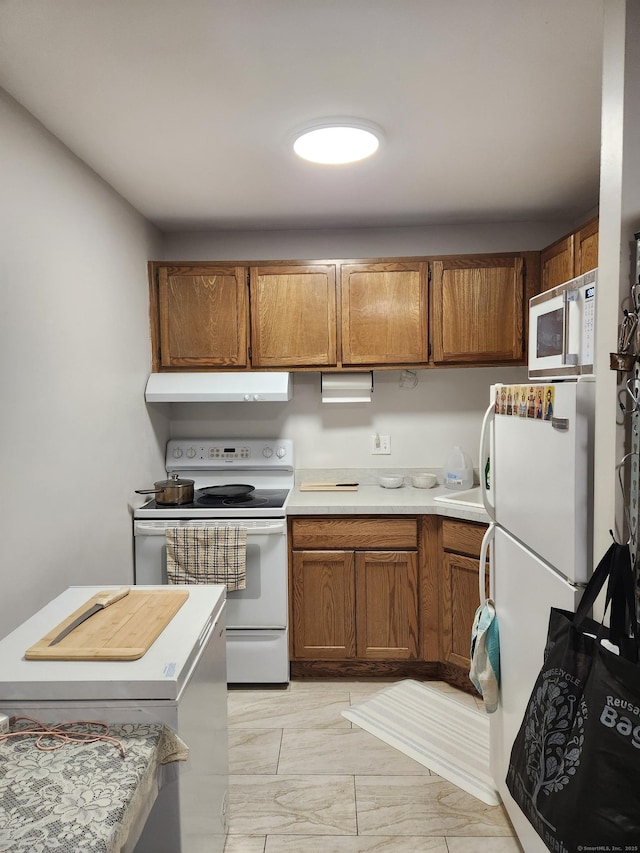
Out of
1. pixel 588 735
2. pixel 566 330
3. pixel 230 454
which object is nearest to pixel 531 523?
pixel 566 330

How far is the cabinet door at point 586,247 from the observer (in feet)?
8.07

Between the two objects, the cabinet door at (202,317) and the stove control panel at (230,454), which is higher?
the cabinet door at (202,317)

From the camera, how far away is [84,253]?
236 cm

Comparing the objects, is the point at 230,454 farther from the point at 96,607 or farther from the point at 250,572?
the point at 96,607

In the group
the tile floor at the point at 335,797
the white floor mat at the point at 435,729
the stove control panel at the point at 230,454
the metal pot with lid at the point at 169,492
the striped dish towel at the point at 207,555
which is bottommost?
the tile floor at the point at 335,797

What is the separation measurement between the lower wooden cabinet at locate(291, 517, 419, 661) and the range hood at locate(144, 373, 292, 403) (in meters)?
0.72

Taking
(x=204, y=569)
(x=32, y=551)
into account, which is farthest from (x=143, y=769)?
(x=204, y=569)

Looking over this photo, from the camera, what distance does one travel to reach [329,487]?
134 inches

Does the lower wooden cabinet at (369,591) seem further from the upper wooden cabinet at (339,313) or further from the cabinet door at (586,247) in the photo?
the cabinet door at (586,247)

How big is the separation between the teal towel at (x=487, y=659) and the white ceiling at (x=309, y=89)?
5.88 feet

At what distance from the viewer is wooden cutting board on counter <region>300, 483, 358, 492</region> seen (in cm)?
338

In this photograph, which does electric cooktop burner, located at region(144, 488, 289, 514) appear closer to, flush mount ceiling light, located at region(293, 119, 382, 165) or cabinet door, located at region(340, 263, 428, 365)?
cabinet door, located at region(340, 263, 428, 365)

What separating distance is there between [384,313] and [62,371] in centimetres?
175

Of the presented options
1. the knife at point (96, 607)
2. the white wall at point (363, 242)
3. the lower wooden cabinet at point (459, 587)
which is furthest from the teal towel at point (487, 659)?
the white wall at point (363, 242)
